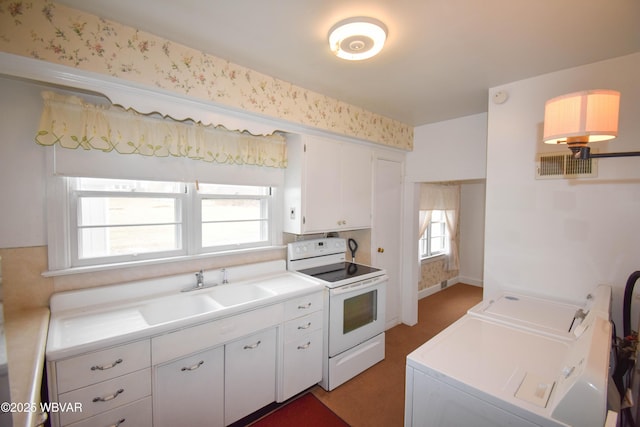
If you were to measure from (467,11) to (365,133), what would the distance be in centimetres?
153

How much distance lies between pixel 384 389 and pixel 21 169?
2.93 metres

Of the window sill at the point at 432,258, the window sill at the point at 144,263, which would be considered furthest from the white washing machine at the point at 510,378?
the window sill at the point at 432,258

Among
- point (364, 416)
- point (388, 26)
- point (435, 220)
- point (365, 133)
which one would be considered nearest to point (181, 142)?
point (388, 26)

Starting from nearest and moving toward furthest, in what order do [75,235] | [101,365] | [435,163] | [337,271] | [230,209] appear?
[101,365], [75,235], [230,209], [337,271], [435,163]

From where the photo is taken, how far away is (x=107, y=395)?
4.39 feet

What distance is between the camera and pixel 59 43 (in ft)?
4.39

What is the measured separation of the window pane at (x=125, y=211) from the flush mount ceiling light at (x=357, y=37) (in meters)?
1.62

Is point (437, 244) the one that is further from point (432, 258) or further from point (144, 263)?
point (144, 263)

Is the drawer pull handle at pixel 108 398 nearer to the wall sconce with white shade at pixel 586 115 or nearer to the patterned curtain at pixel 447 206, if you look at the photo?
the wall sconce with white shade at pixel 586 115

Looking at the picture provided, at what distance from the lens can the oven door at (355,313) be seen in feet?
7.45

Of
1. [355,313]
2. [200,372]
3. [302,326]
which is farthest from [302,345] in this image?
[200,372]

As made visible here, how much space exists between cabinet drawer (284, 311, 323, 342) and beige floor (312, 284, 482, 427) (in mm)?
567

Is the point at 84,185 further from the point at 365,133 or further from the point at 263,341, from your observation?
the point at 365,133

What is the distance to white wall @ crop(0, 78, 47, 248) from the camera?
57.8 inches
